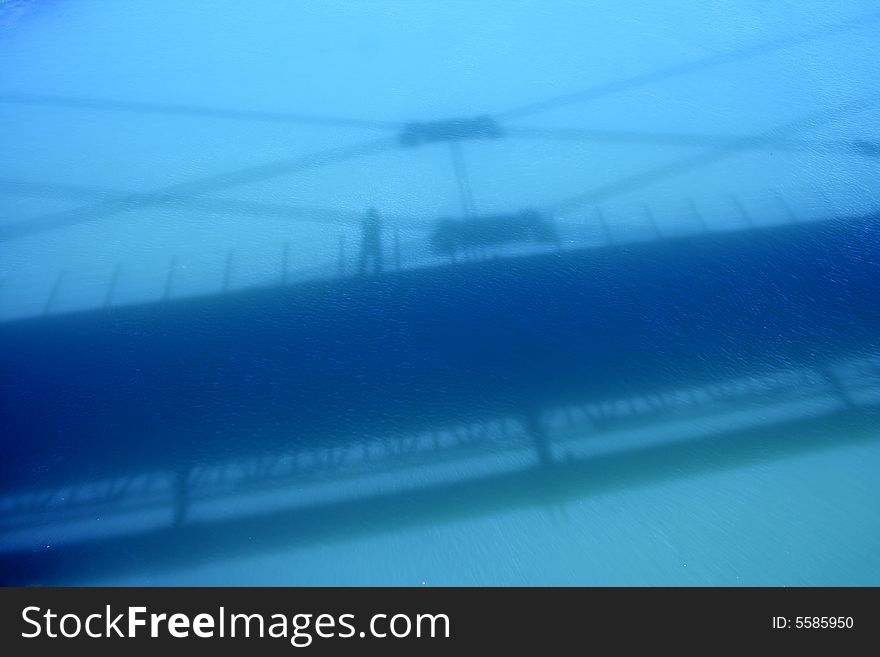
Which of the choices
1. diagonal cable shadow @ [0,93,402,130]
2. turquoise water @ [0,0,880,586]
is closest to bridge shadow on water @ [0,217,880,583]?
turquoise water @ [0,0,880,586]

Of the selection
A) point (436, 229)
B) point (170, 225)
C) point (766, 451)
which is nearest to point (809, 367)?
point (766, 451)

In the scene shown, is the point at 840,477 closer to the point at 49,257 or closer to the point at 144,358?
the point at 144,358

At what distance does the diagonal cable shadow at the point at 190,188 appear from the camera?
6.13m

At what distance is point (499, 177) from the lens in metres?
6.43

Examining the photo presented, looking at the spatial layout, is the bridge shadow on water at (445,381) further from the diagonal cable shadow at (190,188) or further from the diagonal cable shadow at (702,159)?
the diagonal cable shadow at (190,188)

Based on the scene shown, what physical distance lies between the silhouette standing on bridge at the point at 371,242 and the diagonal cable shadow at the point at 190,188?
1.01m

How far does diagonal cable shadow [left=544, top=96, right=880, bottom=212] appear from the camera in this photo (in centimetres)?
614

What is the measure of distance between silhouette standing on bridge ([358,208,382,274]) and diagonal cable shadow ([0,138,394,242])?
39.8 inches

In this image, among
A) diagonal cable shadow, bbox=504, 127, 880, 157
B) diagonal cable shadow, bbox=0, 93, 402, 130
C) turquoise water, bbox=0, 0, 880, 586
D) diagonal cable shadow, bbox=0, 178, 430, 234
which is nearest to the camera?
turquoise water, bbox=0, 0, 880, 586

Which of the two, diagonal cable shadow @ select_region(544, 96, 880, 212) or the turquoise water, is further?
diagonal cable shadow @ select_region(544, 96, 880, 212)

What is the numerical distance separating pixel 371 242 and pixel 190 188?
78.4 inches

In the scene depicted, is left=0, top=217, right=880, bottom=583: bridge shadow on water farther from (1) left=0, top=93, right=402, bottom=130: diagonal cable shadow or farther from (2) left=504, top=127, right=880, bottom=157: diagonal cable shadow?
(1) left=0, top=93, right=402, bottom=130: diagonal cable shadow

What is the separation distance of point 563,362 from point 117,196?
4496mm

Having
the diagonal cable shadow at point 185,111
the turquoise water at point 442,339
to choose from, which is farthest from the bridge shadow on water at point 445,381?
the diagonal cable shadow at point 185,111
